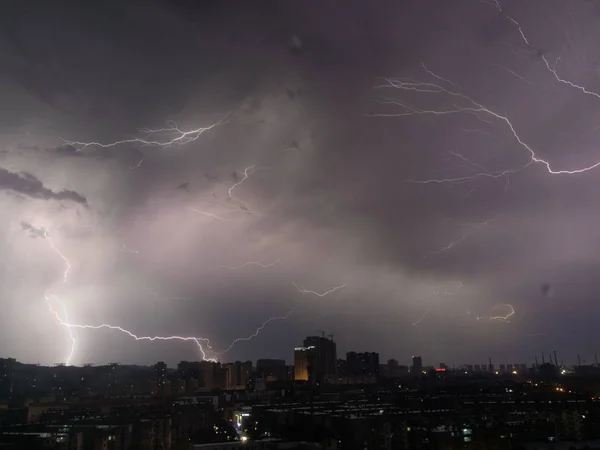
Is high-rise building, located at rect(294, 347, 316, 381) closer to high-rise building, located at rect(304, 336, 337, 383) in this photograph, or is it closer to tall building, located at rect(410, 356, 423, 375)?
high-rise building, located at rect(304, 336, 337, 383)

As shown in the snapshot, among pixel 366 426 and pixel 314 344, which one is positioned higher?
pixel 314 344

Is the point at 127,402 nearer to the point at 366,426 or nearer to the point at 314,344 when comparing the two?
the point at 366,426

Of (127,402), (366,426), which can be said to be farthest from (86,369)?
(366,426)

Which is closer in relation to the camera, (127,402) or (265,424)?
(265,424)

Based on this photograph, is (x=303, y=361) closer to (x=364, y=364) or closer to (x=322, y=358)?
(x=322, y=358)

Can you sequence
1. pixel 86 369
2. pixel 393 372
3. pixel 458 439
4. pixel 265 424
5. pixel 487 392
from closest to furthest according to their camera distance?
pixel 458 439 < pixel 265 424 < pixel 487 392 < pixel 86 369 < pixel 393 372

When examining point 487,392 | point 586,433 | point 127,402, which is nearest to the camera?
point 586,433

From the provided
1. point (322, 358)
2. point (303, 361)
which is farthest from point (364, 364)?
point (303, 361)
